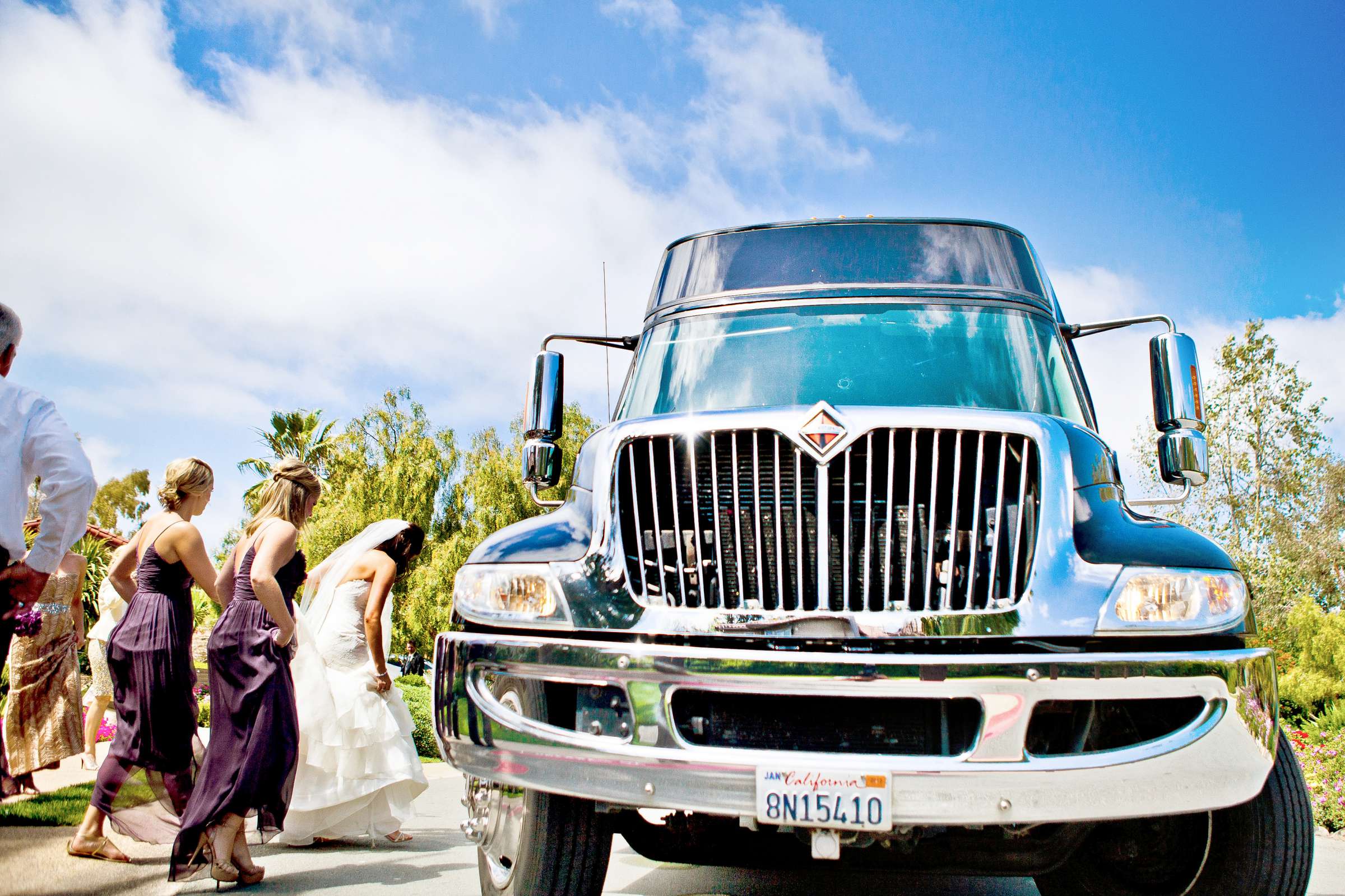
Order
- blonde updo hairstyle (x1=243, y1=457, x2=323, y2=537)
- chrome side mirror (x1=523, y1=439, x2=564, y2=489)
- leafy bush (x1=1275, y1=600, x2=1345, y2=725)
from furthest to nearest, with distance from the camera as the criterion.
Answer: leafy bush (x1=1275, y1=600, x2=1345, y2=725) → blonde updo hairstyle (x1=243, y1=457, x2=323, y2=537) → chrome side mirror (x1=523, y1=439, x2=564, y2=489)

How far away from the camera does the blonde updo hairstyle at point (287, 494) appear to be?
523 cm

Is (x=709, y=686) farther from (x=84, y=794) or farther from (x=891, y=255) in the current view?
(x=84, y=794)

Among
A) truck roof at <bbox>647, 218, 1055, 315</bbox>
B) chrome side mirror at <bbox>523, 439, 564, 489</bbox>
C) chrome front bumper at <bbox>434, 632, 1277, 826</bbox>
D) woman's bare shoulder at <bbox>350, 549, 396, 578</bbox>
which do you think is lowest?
chrome front bumper at <bbox>434, 632, 1277, 826</bbox>

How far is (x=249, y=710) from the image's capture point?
4848 millimetres

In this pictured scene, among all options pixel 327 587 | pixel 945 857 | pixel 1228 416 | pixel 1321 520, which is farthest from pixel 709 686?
pixel 1321 520

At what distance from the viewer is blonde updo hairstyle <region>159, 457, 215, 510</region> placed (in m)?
5.20

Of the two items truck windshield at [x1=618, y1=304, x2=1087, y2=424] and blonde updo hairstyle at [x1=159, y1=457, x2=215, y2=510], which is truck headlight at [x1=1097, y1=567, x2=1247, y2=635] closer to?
truck windshield at [x1=618, y1=304, x2=1087, y2=424]

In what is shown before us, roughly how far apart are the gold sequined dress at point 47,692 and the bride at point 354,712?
8.28ft

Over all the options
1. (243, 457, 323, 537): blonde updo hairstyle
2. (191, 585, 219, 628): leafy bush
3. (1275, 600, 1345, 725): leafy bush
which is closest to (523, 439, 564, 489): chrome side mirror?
(243, 457, 323, 537): blonde updo hairstyle

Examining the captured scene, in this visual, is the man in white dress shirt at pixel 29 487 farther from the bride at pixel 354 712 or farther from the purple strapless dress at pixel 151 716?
the bride at pixel 354 712

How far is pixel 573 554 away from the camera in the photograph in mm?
3059

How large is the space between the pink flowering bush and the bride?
5.31 m

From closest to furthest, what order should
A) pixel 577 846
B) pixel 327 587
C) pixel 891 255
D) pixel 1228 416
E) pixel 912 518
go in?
pixel 912 518 < pixel 577 846 < pixel 891 255 < pixel 327 587 < pixel 1228 416

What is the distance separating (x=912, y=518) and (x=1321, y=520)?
40557 millimetres
